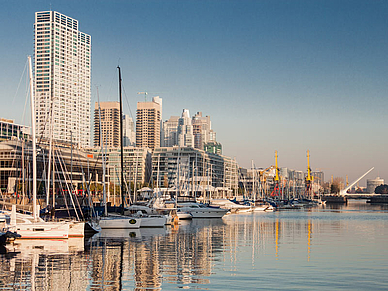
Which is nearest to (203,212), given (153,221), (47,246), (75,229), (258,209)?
(153,221)

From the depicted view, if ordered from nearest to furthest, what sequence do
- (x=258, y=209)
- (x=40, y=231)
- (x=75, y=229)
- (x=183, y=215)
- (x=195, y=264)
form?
(x=195, y=264) < (x=40, y=231) < (x=75, y=229) < (x=183, y=215) < (x=258, y=209)

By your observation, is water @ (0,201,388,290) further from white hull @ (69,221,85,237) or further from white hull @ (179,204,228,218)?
white hull @ (179,204,228,218)

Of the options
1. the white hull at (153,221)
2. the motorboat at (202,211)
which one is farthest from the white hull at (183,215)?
the white hull at (153,221)

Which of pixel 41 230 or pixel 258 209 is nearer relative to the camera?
pixel 41 230

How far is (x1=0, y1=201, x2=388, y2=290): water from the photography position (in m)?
22.6

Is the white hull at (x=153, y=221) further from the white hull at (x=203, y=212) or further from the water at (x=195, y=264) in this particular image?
the white hull at (x=203, y=212)

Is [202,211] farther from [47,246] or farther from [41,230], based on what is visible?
[47,246]

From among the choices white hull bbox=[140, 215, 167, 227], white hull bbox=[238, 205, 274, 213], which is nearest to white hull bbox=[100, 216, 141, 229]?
white hull bbox=[140, 215, 167, 227]

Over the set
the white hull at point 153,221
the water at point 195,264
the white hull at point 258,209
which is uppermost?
the white hull at point 153,221

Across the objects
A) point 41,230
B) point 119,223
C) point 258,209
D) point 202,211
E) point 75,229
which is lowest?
point 258,209

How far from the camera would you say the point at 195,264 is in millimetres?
28562

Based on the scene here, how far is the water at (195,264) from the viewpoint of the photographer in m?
22.6

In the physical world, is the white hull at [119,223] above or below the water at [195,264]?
above

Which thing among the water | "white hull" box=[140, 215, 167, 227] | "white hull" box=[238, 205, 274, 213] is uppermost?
"white hull" box=[140, 215, 167, 227]
